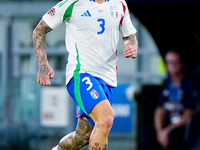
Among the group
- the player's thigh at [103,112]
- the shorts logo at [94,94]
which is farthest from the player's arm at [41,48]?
the player's thigh at [103,112]

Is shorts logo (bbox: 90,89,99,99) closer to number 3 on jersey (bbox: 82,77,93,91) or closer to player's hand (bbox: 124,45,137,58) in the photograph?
number 3 on jersey (bbox: 82,77,93,91)

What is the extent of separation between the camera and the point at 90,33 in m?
4.04

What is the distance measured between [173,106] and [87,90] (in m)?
3.05

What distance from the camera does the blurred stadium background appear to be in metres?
6.73

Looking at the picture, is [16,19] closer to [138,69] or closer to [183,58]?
[138,69]

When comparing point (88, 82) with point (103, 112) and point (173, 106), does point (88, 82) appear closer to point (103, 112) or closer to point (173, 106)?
point (103, 112)

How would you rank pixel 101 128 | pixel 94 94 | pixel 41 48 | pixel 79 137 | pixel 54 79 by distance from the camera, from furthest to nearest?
pixel 54 79 → pixel 79 137 → pixel 41 48 → pixel 94 94 → pixel 101 128

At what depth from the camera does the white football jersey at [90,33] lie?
4035 millimetres

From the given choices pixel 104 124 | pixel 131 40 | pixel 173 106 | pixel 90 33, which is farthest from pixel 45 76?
pixel 173 106

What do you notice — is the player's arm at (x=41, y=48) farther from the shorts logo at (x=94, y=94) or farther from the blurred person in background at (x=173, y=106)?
the blurred person in background at (x=173, y=106)

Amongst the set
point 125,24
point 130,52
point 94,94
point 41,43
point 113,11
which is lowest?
point 94,94

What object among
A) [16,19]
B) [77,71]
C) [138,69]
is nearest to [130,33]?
[77,71]

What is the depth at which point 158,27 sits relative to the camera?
6836mm

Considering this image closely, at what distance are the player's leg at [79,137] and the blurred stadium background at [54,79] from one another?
8.19 feet
